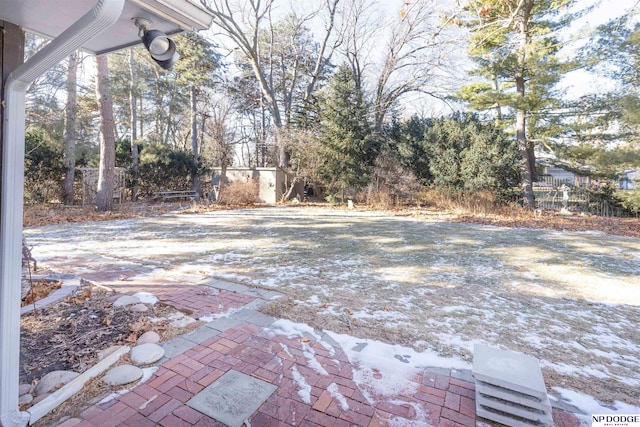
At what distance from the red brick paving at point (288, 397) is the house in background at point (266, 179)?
540 inches

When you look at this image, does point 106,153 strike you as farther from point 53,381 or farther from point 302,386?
point 302,386

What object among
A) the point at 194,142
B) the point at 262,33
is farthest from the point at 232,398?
the point at 262,33

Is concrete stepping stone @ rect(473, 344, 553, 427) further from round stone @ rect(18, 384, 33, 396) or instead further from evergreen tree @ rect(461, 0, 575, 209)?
evergreen tree @ rect(461, 0, 575, 209)

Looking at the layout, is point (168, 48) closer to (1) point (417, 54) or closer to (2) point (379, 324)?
(2) point (379, 324)

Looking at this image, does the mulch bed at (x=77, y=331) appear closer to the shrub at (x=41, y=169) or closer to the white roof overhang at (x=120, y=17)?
the white roof overhang at (x=120, y=17)

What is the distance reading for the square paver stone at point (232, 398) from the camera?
5.65ft

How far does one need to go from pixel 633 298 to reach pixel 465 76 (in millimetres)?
13009

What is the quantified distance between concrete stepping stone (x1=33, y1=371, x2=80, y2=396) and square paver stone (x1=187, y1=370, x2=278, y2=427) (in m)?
0.78

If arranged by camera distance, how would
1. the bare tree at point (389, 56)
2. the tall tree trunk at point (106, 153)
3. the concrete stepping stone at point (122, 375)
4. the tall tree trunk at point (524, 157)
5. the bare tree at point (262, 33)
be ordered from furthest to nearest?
the bare tree at point (389, 56), the bare tree at point (262, 33), the tall tree trunk at point (524, 157), the tall tree trunk at point (106, 153), the concrete stepping stone at point (122, 375)

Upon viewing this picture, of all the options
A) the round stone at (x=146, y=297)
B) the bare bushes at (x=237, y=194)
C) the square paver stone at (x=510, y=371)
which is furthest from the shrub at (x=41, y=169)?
the square paver stone at (x=510, y=371)

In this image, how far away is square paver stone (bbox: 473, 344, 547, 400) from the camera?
1710mm

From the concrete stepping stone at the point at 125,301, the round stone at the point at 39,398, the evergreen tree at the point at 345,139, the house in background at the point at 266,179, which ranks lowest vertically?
the round stone at the point at 39,398

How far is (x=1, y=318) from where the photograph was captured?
150cm

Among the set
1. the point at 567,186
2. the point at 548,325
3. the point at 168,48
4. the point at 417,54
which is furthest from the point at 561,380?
the point at 417,54
